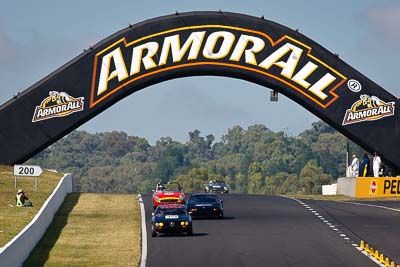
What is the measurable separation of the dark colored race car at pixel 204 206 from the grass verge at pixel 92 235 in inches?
101

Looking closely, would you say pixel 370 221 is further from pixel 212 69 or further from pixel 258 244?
pixel 212 69

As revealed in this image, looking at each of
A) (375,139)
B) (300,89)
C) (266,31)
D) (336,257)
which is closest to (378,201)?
(375,139)

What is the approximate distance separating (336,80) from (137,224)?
19253 mm

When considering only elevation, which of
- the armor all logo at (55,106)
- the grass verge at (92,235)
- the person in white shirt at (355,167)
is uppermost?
the armor all logo at (55,106)

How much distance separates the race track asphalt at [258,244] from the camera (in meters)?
33.5

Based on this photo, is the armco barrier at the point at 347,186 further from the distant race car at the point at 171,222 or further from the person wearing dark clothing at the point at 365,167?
the distant race car at the point at 171,222

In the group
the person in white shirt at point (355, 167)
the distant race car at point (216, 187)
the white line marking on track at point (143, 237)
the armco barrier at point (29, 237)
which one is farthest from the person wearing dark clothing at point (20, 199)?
the distant race car at point (216, 187)

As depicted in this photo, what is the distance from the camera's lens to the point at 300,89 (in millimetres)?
61188

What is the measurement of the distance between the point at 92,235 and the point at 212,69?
2055cm

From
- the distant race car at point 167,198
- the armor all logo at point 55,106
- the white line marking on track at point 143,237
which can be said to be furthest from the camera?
the armor all logo at point 55,106

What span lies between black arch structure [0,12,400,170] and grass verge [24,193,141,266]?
19.5 ft

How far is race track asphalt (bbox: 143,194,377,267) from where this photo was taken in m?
33.5

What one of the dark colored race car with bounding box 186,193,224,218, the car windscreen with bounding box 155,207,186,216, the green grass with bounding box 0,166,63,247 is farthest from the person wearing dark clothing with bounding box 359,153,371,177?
the car windscreen with bounding box 155,207,186,216

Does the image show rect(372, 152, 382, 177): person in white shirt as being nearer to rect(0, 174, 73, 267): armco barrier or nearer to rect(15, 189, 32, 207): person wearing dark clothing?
rect(0, 174, 73, 267): armco barrier
